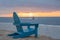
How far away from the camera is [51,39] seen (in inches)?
369

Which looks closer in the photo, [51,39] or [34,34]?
[51,39]

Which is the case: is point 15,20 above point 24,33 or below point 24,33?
above

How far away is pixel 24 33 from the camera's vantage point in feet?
33.2

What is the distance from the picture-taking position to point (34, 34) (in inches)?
410

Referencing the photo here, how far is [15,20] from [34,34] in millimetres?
1252

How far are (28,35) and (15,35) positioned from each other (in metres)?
0.68

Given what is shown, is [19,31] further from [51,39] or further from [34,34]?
[51,39]

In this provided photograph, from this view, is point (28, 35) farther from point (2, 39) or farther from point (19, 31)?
point (2, 39)

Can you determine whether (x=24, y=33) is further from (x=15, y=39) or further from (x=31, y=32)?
(x=15, y=39)

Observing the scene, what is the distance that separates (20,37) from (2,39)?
46.9 inches

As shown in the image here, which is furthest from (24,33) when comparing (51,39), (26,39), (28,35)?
(51,39)

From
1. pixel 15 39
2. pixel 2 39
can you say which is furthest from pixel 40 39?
pixel 2 39

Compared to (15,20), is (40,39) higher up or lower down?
lower down

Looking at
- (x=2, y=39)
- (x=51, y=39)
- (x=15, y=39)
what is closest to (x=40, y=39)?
(x=51, y=39)
